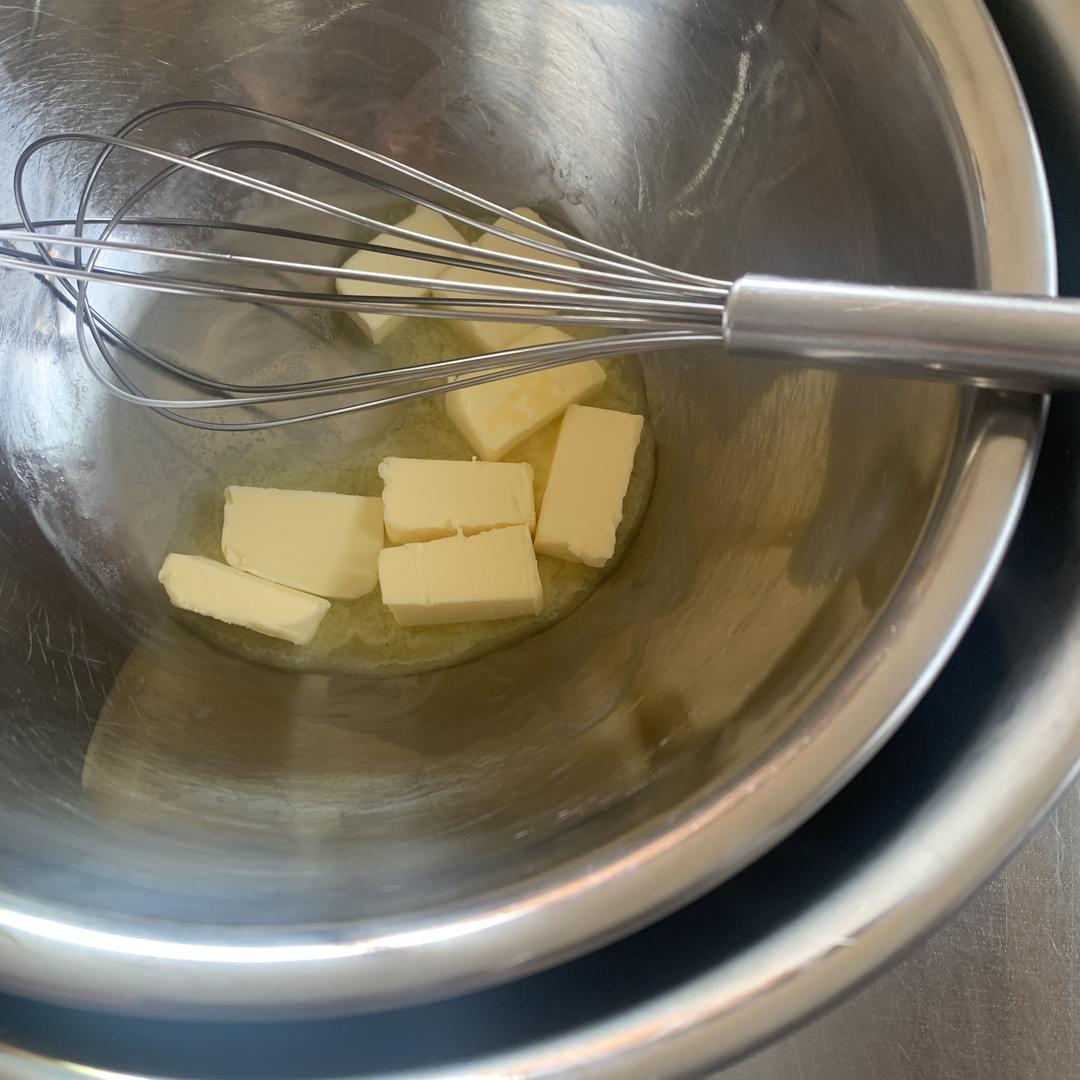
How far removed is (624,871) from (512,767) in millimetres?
236

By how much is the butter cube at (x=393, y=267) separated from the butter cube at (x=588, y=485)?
24 cm

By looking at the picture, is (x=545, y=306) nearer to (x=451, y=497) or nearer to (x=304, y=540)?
(x=451, y=497)

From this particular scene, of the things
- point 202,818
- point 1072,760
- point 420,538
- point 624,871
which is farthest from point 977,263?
point 202,818

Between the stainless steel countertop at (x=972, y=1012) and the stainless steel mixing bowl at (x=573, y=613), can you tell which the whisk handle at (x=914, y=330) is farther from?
the stainless steel countertop at (x=972, y=1012)

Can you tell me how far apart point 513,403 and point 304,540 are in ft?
0.81

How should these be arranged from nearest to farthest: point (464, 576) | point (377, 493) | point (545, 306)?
1. point (545, 306)
2. point (464, 576)
3. point (377, 493)

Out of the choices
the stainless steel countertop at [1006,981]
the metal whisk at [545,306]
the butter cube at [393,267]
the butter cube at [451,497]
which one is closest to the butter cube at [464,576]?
the butter cube at [451,497]

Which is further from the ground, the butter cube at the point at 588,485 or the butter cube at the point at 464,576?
the butter cube at the point at 588,485

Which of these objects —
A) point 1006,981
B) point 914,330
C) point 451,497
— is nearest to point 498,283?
point 451,497

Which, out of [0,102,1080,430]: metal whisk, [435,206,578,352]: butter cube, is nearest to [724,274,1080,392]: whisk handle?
[0,102,1080,430]: metal whisk

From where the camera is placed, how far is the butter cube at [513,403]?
0.93m

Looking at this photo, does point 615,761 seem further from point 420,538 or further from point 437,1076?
point 420,538

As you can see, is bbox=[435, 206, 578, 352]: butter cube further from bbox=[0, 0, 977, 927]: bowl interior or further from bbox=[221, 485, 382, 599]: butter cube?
bbox=[221, 485, 382, 599]: butter cube

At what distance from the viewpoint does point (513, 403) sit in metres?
0.93
